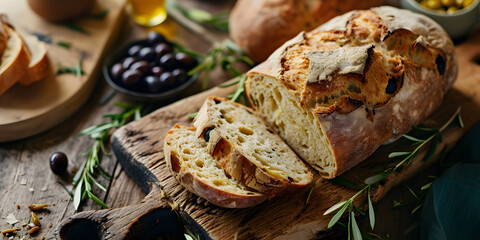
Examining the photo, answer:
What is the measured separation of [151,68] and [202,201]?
1.37m

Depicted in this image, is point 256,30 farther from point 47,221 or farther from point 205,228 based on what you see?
point 47,221

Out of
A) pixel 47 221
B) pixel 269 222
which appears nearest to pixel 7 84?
pixel 47 221

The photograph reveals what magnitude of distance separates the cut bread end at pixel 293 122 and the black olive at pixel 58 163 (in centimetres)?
131

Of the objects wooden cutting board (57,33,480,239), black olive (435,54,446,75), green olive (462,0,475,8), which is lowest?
wooden cutting board (57,33,480,239)

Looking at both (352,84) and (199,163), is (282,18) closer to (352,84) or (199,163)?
(352,84)

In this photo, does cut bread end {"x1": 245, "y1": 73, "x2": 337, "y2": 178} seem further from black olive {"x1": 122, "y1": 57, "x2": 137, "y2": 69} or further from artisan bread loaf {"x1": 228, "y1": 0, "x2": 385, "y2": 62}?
black olive {"x1": 122, "y1": 57, "x2": 137, "y2": 69}

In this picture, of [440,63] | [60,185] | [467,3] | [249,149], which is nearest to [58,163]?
[60,185]

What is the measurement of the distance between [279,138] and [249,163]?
1.48 feet

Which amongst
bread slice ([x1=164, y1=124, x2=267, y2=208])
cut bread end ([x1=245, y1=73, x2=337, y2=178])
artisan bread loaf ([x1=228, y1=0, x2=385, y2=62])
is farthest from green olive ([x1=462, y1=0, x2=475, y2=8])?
bread slice ([x1=164, y1=124, x2=267, y2=208])

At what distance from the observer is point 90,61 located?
3.51 meters

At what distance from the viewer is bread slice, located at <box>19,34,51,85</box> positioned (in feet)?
10.4

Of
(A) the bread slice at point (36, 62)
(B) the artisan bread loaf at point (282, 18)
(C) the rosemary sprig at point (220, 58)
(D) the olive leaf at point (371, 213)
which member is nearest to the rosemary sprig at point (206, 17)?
(C) the rosemary sprig at point (220, 58)

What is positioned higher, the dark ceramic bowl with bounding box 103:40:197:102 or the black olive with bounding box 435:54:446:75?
the black olive with bounding box 435:54:446:75

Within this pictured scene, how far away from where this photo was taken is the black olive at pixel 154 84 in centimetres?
324
